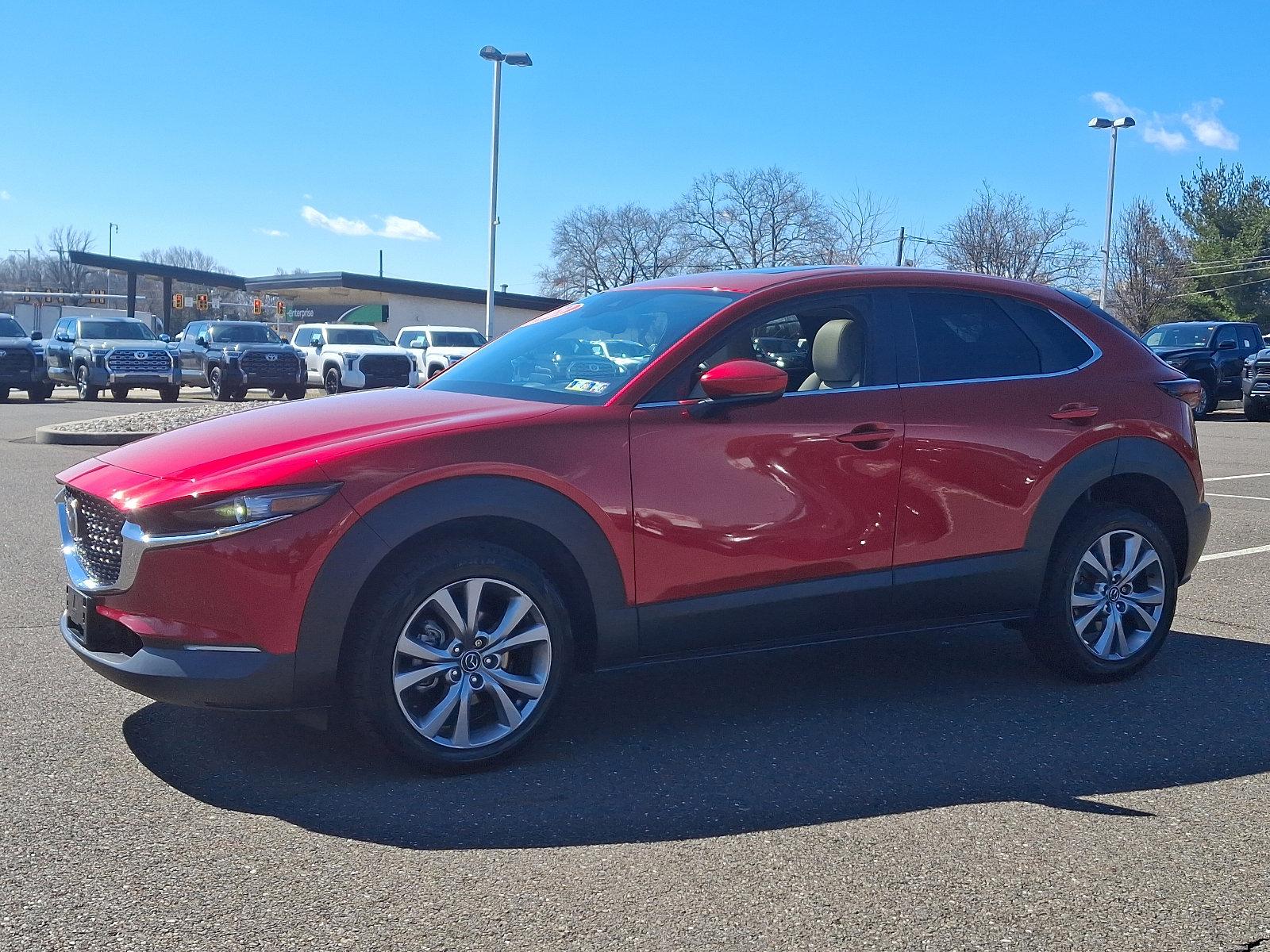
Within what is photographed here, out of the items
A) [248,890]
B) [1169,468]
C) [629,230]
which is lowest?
[248,890]

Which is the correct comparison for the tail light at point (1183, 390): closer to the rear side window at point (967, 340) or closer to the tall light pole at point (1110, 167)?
the rear side window at point (967, 340)

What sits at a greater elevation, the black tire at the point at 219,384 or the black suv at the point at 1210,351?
the black suv at the point at 1210,351

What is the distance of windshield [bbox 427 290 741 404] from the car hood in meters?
0.20

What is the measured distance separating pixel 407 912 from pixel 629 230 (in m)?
67.3

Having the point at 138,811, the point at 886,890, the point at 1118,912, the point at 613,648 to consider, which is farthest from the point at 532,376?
the point at 1118,912

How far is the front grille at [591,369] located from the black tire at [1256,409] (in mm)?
22693

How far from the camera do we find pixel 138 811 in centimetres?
391

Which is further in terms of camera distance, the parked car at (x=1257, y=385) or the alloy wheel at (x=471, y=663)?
the parked car at (x=1257, y=385)

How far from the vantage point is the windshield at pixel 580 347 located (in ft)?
15.9

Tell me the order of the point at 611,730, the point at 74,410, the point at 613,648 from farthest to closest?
the point at 74,410
the point at 611,730
the point at 613,648

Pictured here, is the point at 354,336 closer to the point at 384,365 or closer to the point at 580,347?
the point at 384,365

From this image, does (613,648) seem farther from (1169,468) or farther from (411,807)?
(1169,468)

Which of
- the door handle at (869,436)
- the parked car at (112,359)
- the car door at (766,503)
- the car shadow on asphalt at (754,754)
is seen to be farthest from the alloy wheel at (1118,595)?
the parked car at (112,359)

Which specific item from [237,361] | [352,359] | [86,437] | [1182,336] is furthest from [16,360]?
[1182,336]
